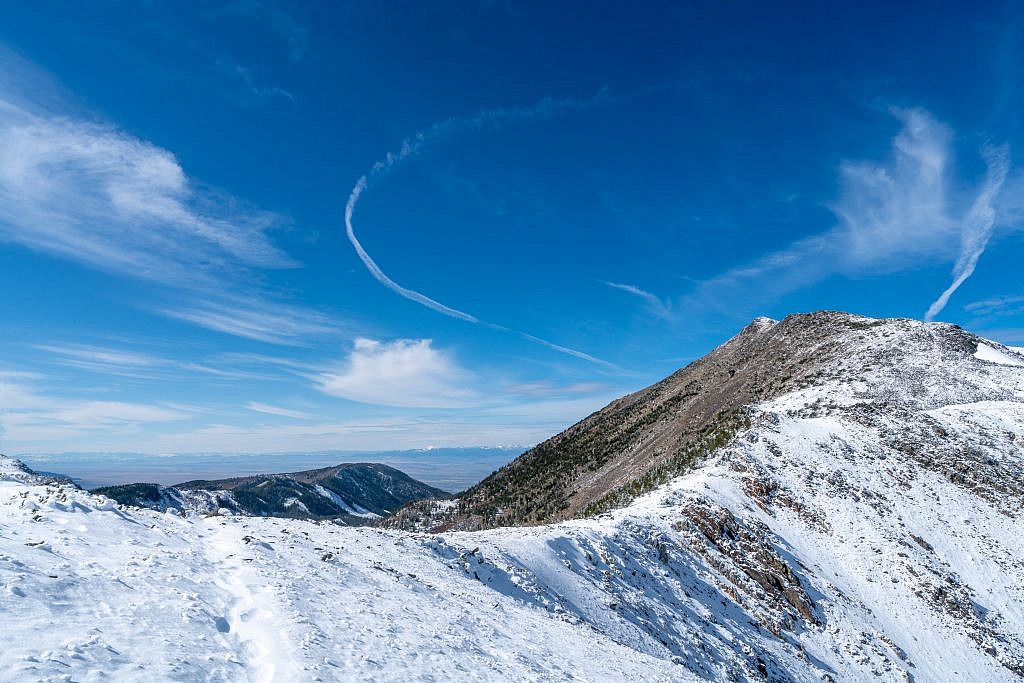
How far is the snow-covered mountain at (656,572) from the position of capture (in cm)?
1209

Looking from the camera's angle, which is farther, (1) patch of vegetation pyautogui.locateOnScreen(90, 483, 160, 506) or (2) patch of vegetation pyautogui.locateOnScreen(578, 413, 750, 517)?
(1) patch of vegetation pyautogui.locateOnScreen(90, 483, 160, 506)

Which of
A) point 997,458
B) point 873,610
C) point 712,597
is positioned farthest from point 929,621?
point 997,458

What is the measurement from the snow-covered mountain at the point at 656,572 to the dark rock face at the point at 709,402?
0.94 meters

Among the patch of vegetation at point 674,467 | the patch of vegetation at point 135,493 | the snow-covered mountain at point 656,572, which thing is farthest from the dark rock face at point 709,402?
the patch of vegetation at point 135,493

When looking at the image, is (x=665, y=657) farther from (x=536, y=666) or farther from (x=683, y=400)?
(x=683, y=400)

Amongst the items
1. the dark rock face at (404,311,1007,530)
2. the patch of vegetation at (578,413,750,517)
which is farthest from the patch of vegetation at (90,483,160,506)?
the patch of vegetation at (578,413,750,517)

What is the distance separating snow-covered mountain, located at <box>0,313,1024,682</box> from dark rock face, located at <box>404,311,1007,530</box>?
0.94m

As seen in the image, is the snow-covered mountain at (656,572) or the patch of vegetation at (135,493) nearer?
→ the snow-covered mountain at (656,572)

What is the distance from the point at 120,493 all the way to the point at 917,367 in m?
237

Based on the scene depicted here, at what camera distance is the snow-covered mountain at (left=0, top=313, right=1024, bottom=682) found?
12.1m

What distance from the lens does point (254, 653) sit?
1190cm

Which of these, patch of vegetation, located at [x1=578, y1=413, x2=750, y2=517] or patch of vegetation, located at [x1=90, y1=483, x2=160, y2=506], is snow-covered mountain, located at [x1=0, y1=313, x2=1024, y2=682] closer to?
patch of vegetation, located at [x1=578, y1=413, x2=750, y2=517]

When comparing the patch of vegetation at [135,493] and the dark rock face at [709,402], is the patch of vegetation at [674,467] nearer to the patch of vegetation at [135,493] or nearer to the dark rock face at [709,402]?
the dark rock face at [709,402]

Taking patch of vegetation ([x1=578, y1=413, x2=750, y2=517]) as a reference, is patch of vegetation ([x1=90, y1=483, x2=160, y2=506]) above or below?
below
